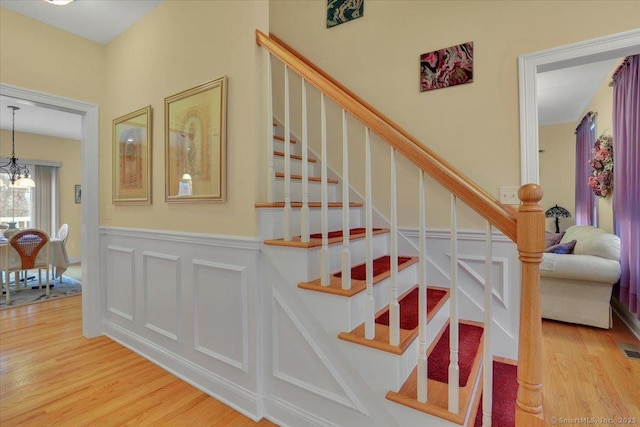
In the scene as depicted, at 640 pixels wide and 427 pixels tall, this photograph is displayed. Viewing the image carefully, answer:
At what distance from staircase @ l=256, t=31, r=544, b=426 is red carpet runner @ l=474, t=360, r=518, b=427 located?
2cm

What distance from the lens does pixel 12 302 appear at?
3.75 meters

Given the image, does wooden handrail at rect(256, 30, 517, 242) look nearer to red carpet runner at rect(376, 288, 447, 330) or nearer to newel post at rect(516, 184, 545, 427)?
newel post at rect(516, 184, 545, 427)

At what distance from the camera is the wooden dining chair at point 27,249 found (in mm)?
3895

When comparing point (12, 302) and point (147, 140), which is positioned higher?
point (147, 140)

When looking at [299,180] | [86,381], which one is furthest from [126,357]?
[299,180]

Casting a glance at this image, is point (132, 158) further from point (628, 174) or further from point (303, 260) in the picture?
point (628, 174)

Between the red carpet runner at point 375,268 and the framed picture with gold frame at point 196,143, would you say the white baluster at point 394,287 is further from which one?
the framed picture with gold frame at point 196,143

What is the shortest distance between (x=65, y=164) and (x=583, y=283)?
8745 mm

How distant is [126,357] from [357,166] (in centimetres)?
234

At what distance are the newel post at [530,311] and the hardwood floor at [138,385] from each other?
3.51ft

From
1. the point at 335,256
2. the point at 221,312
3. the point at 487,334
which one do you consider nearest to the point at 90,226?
the point at 221,312

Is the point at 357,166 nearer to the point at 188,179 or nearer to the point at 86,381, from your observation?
the point at 188,179

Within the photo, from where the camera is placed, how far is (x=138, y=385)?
6.73 feet

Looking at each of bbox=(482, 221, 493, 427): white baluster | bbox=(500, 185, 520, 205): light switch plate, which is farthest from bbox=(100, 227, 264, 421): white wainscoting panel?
bbox=(500, 185, 520, 205): light switch plate
